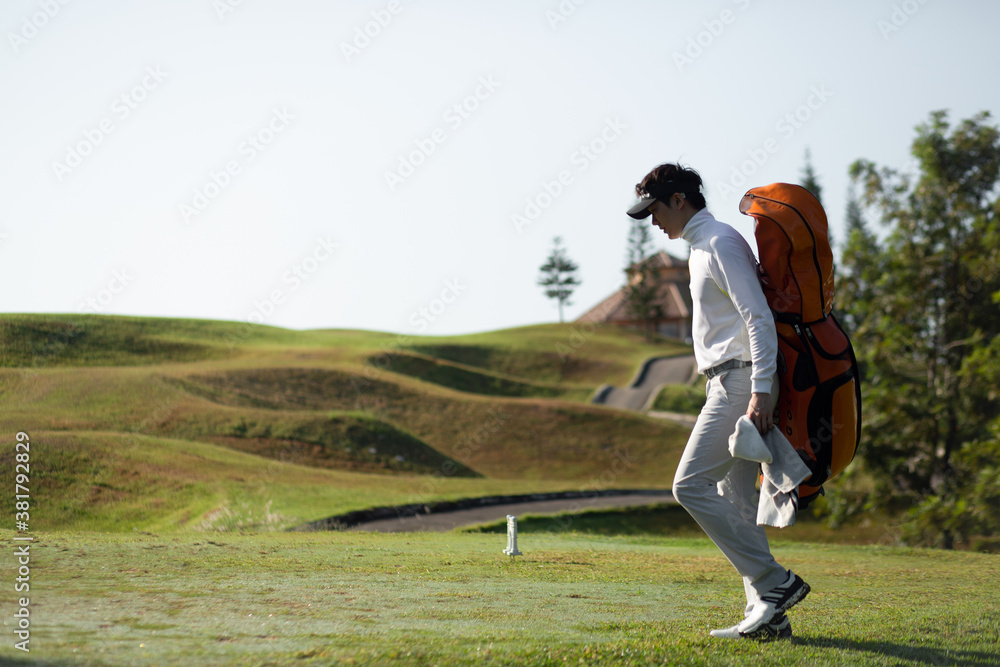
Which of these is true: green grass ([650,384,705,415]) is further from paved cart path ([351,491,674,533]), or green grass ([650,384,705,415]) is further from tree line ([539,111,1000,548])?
tree line ([539,111,1000,548])

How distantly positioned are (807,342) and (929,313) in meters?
22.6

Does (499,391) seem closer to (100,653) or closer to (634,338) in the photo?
(634,338)

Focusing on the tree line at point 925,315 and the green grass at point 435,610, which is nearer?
the green grass at point 435,610

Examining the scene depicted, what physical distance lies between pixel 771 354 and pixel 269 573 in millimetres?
4105

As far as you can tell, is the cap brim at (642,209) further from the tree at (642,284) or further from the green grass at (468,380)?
the tree at (642,284)

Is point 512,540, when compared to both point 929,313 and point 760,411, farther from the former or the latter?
point 929,313

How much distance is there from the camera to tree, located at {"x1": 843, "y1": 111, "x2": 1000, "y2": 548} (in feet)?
77.6


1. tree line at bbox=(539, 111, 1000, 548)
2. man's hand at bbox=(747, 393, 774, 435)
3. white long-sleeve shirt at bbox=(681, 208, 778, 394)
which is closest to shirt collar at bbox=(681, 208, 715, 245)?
white long-sleeve shirt at bbox=(681, 208, 778, 394)

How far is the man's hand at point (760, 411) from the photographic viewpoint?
4570 mm

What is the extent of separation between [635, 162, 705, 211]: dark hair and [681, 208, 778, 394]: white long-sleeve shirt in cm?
10

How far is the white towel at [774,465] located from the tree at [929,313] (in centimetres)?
2075

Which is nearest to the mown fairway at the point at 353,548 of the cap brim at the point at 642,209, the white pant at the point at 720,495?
the white pant at the point at 720,495

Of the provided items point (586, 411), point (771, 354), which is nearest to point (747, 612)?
point (771, 354)

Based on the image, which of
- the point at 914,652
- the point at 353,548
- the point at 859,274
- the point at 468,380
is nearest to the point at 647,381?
the point at 468,380
